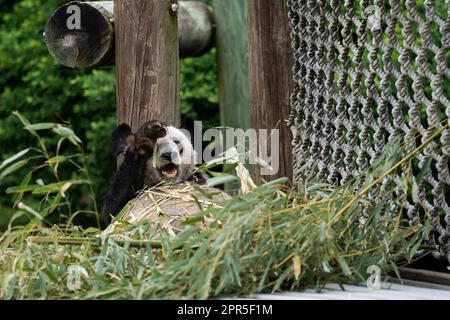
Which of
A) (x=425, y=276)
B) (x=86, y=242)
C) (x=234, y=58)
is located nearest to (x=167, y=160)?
(x=86, y=242)

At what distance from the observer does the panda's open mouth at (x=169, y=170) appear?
4.68 m

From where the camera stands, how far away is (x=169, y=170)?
4.73 metres

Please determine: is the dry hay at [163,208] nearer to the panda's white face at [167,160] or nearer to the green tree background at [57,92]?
the panda's white face at [167,160]

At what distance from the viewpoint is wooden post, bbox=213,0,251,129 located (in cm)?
678

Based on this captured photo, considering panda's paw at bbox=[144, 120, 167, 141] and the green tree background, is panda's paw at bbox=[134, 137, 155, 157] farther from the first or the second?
the green tree background

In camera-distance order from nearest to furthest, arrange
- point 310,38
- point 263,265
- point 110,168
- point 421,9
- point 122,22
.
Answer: point 263,265 → point 310,38 → point 122,22 → point 421,9 → point 110,168

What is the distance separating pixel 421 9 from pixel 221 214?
3130 millimetres

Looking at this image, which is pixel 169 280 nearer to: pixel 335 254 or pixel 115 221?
pixel 335 254

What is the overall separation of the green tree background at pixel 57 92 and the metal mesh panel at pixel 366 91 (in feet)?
9.68

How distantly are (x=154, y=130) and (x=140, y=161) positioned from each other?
0.27 meters

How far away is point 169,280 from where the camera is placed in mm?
2785

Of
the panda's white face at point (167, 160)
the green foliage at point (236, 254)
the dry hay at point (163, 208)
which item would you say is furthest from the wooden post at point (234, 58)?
Result: the green foliage at point (236, 254)

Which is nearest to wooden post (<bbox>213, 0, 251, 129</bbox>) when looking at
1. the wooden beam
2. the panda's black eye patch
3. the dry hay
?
the panda's black eye patch
